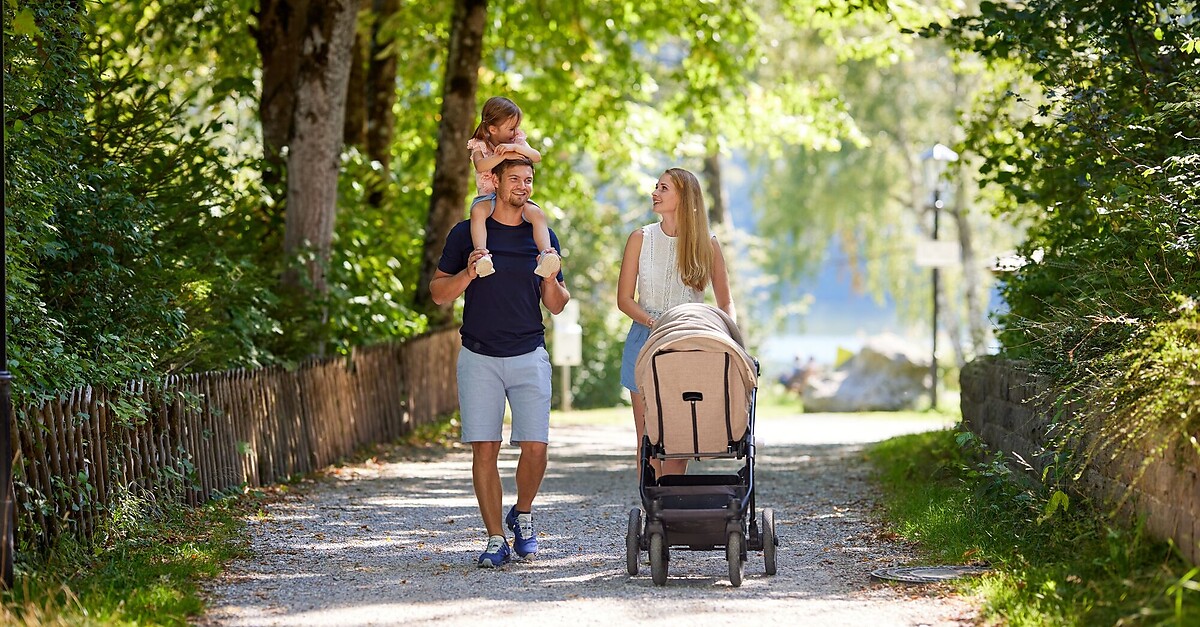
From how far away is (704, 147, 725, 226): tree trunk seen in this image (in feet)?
102

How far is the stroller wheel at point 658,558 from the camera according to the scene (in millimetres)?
6629

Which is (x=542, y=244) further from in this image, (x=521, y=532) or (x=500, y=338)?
(x=521, y=532)

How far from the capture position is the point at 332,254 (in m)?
14.1

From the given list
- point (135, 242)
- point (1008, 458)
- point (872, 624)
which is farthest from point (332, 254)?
point (872, 624)

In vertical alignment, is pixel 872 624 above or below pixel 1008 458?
below

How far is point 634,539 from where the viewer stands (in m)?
6.79

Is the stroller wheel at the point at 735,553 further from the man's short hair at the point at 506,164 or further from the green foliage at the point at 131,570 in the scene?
the green foliage at the point at 131,570

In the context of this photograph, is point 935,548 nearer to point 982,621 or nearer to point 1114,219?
point 982,621

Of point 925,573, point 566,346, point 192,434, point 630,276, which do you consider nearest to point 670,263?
point 630,276

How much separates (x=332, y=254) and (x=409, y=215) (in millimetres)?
5697

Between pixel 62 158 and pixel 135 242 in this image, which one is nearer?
pixel 62 158

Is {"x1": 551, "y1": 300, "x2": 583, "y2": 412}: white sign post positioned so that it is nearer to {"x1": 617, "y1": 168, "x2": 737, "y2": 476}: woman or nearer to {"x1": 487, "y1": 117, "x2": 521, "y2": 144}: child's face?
{"x1": 617, "y1": 168, "x2": 737, "y2": 476}: woman

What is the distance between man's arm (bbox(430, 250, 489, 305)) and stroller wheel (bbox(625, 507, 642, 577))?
1349mm

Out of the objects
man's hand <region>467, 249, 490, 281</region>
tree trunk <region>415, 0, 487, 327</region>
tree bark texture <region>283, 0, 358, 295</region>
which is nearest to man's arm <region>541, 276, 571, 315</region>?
man's hand <region>467, 249, 490, 281</region>
